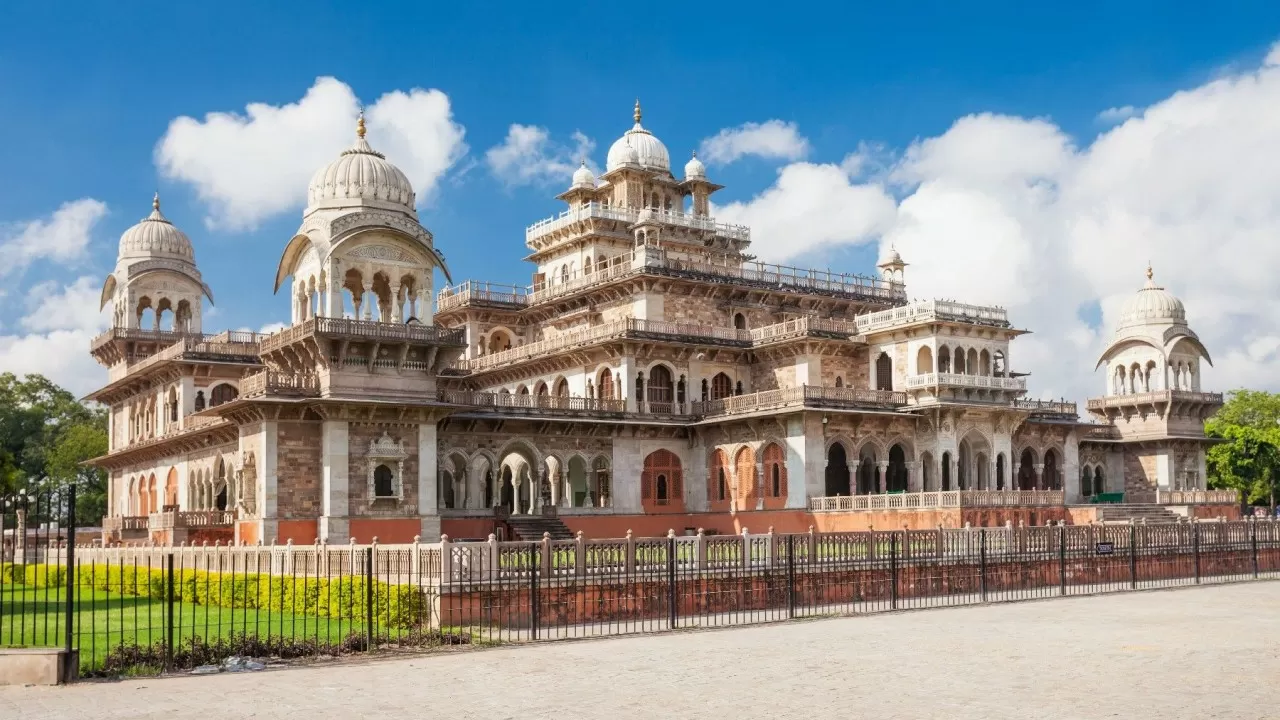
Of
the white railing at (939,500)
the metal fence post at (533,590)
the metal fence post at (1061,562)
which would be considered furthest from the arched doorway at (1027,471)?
the metal fence post at (533,590)

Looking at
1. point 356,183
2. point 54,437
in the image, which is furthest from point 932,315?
point 54,437

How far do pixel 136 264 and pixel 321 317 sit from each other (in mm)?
21046

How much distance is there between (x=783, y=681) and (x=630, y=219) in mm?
39474

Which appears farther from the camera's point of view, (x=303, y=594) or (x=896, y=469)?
(x=896, y=469)

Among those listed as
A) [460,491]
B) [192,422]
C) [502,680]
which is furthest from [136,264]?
[502,680]

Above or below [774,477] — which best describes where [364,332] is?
above

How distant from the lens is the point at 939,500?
37812mm

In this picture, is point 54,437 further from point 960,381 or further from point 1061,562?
point 1061,562

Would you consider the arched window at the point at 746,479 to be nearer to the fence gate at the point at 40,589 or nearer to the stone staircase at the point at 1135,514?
the stone staircase at the point at 1135,514

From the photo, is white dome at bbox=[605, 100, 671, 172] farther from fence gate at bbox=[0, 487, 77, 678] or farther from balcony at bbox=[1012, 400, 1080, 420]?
fence gate at bbox=[0, 487, 77, 678]

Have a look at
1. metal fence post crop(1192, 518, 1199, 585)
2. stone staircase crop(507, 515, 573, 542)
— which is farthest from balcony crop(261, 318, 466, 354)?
metal fence post crop(1192, 518, 1199, 585)

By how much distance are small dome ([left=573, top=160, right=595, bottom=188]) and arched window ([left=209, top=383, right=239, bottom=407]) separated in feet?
55.9

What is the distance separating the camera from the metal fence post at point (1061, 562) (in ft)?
85.6

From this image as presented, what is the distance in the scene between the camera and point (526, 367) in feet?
162
